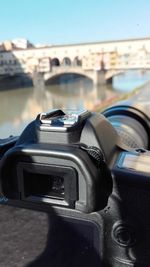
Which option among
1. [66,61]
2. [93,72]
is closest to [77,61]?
[66,61]

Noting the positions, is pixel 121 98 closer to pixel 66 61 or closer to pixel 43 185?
pixel 43 185

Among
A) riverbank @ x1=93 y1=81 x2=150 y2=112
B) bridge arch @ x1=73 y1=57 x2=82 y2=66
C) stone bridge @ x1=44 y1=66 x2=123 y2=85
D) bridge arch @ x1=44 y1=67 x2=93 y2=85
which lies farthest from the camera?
bridge arch @ x1=73 y1=57 x2=82 y2=66

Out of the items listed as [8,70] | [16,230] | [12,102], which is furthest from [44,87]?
[16,230]

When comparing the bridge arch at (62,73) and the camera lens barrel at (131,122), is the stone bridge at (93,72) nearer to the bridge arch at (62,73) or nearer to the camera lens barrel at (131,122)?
the bridge arch at (62,73)

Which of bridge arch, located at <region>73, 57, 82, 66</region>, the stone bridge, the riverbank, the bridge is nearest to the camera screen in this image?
the riverbank

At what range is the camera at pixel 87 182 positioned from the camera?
0.35 metres

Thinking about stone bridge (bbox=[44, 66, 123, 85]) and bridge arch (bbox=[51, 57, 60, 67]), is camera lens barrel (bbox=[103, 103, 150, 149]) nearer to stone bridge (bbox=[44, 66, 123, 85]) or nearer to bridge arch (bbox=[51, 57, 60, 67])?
stone bridge (bbox=[44, 66, 123, 85])

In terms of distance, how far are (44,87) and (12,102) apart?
197 inches

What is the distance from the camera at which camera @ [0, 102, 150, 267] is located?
35 centimetres

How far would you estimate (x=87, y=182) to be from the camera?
0.34 meters

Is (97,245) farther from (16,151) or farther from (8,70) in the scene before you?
(8,70)

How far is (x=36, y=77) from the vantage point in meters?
14.6

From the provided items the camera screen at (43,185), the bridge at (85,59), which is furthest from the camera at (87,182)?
the bridge at (85,59)

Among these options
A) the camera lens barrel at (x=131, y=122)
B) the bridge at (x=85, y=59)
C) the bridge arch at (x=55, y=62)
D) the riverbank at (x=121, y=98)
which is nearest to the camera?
the camera lens barrel at (x=131, y=122)
